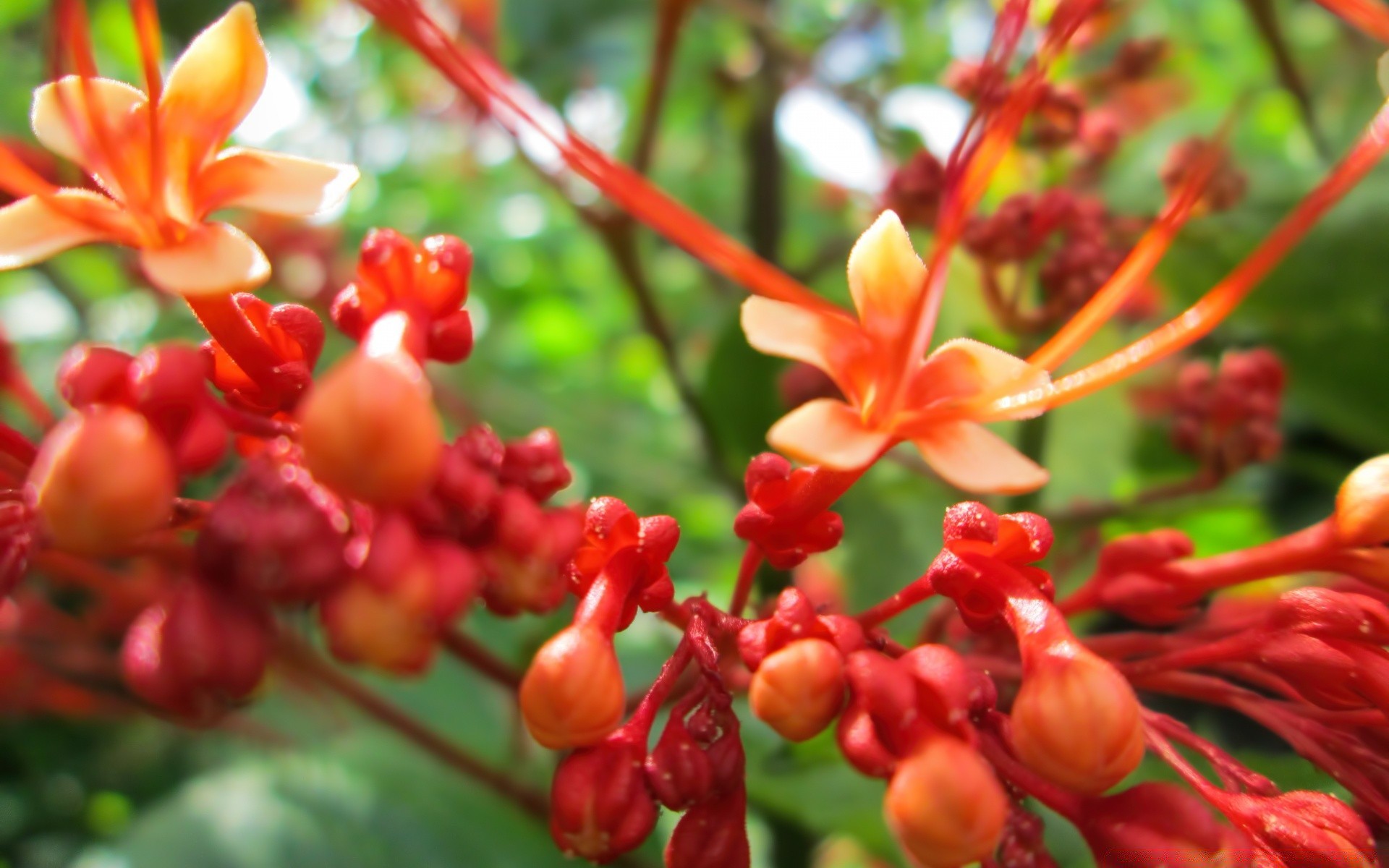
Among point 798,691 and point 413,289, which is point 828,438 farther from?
point 413,289

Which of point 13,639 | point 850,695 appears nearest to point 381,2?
point 850,695

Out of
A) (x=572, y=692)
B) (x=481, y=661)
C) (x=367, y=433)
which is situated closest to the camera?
(x=367, y=433)

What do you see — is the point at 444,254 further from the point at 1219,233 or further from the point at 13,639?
the point at 13,639

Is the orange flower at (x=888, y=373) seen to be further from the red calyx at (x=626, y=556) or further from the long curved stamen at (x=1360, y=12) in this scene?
the long curved stamen at (x=1360, y=12)

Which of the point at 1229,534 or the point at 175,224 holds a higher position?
the point at 1229,534

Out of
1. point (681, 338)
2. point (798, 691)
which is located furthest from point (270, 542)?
point (681, 338)

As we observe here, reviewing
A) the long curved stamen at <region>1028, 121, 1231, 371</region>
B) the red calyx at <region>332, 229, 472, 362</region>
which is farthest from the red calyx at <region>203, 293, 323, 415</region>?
the long curved stamen at <region>1028, 121, 1231, 371</region>

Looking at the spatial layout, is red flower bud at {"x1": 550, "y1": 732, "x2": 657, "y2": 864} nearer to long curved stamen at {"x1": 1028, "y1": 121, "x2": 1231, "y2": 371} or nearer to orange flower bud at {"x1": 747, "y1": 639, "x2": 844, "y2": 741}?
orange flower bud at {"x1": 747, "y1": 639, "x2": 844, "y2": 741}

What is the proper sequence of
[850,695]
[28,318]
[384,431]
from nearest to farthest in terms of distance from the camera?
[384,431], [850,695], [28,318]
